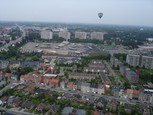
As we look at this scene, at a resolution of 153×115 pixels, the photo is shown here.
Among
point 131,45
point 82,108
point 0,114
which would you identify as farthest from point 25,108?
point 131,45

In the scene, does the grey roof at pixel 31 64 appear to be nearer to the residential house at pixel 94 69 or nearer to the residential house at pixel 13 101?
the residential house at pixel 94 69

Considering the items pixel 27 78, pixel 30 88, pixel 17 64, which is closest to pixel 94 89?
pixel 30 88

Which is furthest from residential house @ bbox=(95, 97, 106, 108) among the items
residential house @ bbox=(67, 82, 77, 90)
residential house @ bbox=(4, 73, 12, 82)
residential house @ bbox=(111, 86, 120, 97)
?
residential house @ bbox=(4, 73, 12, 82)

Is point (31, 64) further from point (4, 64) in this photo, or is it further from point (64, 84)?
point (64, 84)

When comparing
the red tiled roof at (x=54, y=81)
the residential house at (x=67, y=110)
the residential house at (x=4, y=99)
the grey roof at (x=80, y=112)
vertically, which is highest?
the red tiled roof at (x=54, y=81)

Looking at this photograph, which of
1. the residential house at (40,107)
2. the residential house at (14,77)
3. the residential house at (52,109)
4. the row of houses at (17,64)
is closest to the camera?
the residential house at (52,109)

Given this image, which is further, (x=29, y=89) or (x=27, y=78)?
(x=27, y=78)

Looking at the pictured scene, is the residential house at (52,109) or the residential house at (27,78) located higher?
the residential house at (27,78)

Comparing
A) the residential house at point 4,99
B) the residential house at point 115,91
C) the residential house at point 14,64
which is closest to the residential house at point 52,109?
the residential house at point 4,99

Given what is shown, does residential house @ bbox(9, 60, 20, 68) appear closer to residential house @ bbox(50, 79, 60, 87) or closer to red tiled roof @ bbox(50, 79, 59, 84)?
red tiled roof @ bbox(50, 79, 59, 84)

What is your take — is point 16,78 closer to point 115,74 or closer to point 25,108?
point 25,108

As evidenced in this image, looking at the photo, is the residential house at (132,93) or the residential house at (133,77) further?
the residential house at (133,77)

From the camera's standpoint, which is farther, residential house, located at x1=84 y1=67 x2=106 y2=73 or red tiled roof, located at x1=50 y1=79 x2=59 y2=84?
residential house, located at x1=84 y1=67 x2=106 y2=73
